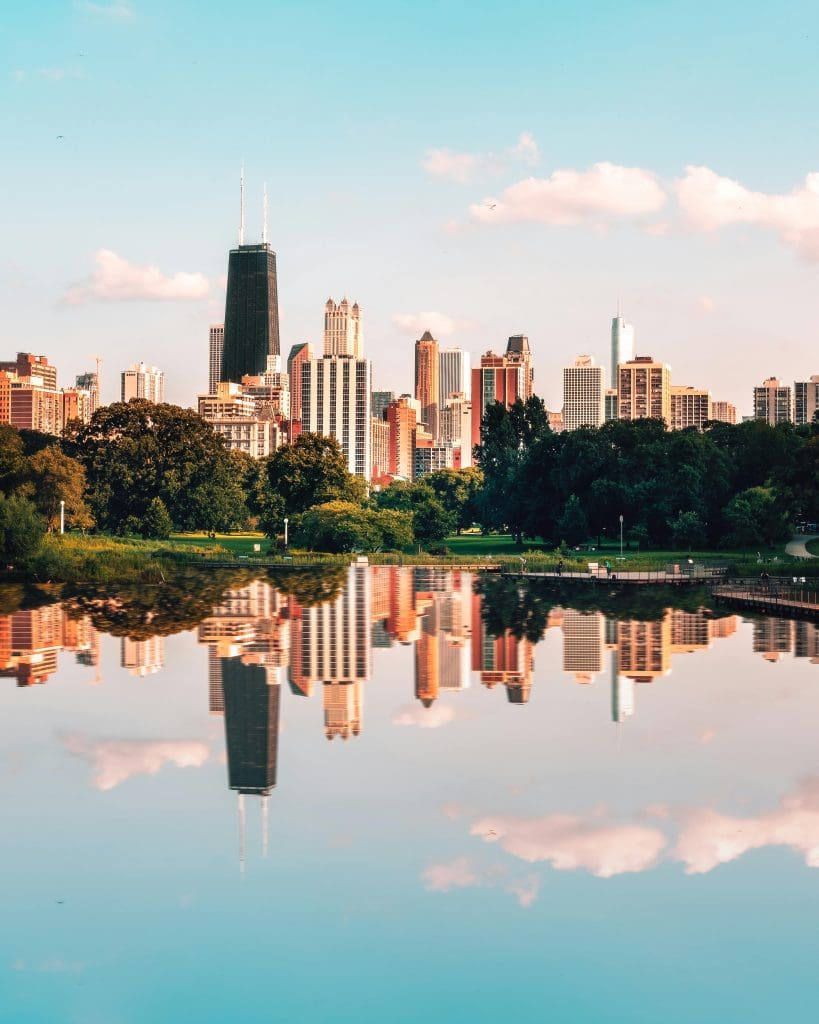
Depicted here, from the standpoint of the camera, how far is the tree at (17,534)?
2763 inches

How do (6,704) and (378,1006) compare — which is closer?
(378,1006)

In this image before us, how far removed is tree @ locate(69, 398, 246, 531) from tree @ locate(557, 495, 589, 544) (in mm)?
32070

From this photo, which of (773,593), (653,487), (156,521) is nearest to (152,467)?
(156,521)

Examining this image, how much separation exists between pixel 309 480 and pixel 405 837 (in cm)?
8706

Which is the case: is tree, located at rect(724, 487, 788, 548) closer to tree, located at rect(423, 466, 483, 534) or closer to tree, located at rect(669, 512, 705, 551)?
tree, located at rect(669, 512, 705, 551)

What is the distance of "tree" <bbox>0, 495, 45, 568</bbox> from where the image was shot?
7019cm

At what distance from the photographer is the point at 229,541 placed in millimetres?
122812

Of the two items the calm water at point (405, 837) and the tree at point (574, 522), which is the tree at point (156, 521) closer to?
the tree at point (574, 522)

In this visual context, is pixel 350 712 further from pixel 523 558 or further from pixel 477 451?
pixel 477 451

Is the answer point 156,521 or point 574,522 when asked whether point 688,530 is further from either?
point 156,521

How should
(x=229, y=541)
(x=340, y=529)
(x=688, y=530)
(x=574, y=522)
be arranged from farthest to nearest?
(x=229, y=541) < (x=574, y=522) < (x=688, y=530) < (x=340, y=529)

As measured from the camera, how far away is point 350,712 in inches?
1169

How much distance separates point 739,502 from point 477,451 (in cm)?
4040

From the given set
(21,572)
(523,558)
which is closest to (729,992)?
(21,572)
